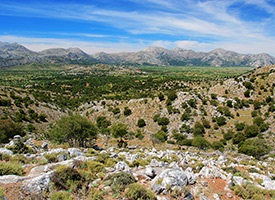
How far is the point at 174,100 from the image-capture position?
6078 cm

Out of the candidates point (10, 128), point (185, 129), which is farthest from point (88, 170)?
point (185, 129)

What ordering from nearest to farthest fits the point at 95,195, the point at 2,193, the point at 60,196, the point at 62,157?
the point at 2,193
the point at 60,196
the point at 95,195
the point at 62,157

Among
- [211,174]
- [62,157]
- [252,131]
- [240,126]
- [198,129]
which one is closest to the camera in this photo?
[211,174]

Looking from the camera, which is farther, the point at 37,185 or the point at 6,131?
the point at 6,131

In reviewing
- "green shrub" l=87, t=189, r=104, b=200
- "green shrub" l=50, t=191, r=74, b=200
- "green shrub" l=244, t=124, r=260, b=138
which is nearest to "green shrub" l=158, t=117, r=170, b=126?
"green shrub" l=244, t=124, r=260, b=138

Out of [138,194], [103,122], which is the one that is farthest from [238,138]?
[138,194]

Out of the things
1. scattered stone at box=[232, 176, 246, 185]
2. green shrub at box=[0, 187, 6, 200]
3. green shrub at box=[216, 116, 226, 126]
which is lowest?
green shrub at box=[216, 116, 226, 126]

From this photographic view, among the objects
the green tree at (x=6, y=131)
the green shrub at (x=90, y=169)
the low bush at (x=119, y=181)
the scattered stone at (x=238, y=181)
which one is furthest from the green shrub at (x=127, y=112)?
the low bush at (x=119, y=181)

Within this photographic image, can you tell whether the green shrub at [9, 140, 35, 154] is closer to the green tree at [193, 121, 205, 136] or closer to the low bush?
the low bush

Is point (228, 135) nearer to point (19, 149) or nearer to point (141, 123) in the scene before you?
point (141, 123)

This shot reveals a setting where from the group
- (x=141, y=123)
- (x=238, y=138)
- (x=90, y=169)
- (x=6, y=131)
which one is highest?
(x=90, y=169)

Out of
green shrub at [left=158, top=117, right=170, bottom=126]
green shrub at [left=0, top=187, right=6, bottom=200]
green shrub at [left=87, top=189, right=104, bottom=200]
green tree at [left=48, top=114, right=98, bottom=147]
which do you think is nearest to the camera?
green shrub at [left=0, top=187, right=6, bottom=200]

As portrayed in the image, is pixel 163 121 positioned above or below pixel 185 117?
below

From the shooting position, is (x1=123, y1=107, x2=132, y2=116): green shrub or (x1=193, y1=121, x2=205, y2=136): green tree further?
(x1=123, y1=107, x2=132, y2=116): green shrub
